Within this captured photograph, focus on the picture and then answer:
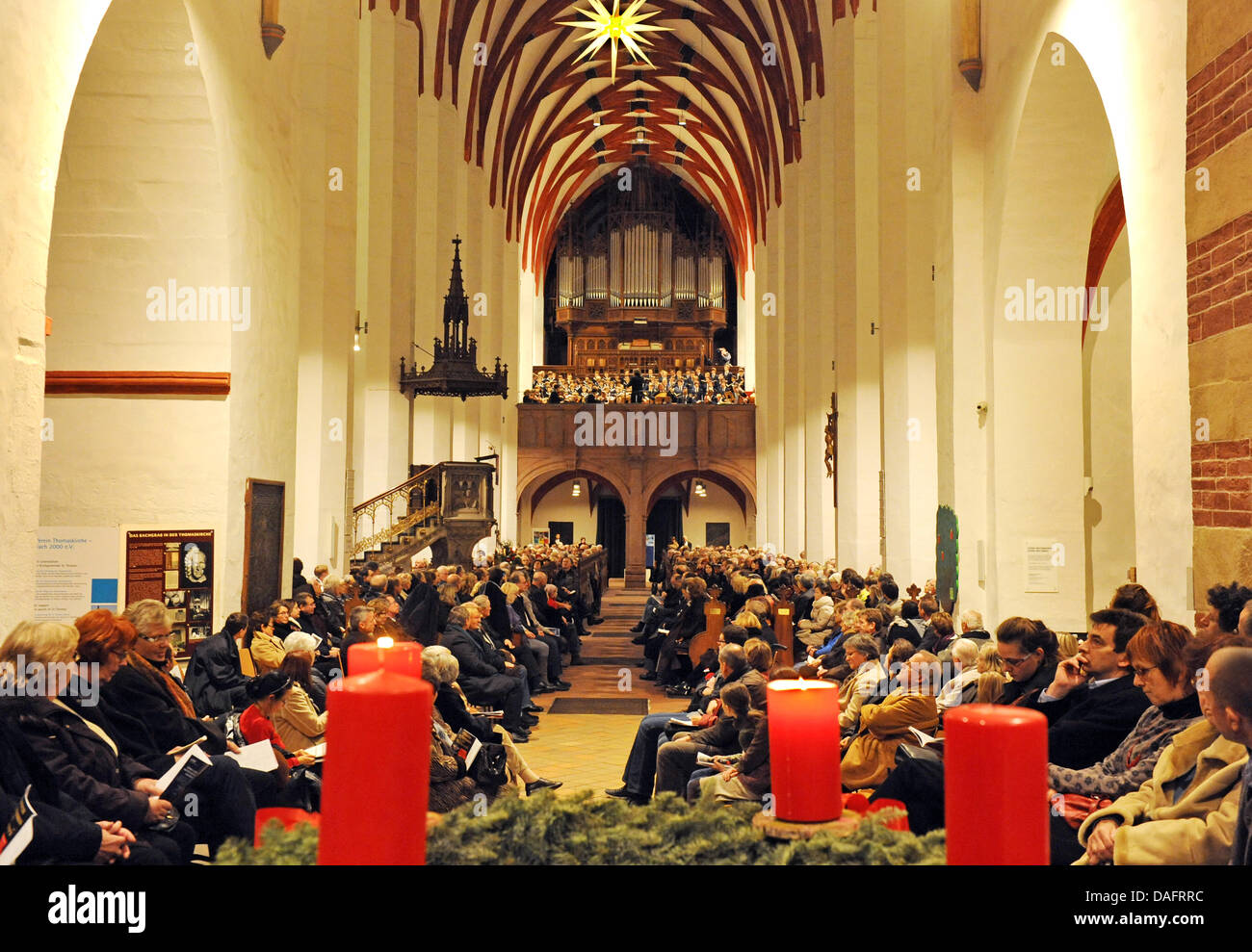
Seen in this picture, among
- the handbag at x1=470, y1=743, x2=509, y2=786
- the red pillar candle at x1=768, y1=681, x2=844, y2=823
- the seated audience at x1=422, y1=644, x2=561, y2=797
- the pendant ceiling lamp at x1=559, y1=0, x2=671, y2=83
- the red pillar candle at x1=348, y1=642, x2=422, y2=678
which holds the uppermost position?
the pendant ceiling lamp at x1=559, y1=0, x2=671, y2=83

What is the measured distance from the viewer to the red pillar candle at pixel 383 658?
1.70 metres

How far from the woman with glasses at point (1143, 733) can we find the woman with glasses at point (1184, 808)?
0.02 meters

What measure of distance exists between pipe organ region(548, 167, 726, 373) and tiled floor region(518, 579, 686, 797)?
2074 centimetres

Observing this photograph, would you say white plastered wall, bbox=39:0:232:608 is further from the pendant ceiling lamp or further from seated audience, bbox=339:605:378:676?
the pendant ceiling lamp

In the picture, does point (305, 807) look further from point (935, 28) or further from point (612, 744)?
point (935, 28)

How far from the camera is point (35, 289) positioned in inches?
183

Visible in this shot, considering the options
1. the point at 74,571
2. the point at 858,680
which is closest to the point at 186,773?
the point at 74,571

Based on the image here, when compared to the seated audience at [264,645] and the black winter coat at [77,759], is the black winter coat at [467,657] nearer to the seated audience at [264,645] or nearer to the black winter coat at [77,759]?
the seated audience at [264,645]

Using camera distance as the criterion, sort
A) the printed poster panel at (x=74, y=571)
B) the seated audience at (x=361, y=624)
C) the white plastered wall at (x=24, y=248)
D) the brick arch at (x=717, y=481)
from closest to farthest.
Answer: the white plastered wall at (x=24, y=248) → the printed poster panel at (x=74, y=571) → the seated audience at (x=361, y=624) → the brick arch at (x=717, y=481)

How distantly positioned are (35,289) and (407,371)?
12.1 metres

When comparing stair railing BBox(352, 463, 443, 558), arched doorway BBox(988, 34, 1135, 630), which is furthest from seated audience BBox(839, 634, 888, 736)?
stair railing BBox(352, 463, 443, 558)

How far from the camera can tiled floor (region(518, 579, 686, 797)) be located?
7.44 metres

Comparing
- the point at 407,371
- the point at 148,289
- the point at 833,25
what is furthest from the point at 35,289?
the point at 833,25

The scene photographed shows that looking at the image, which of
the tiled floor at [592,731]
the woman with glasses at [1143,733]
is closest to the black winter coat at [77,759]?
the tiled floor at [592,731]
